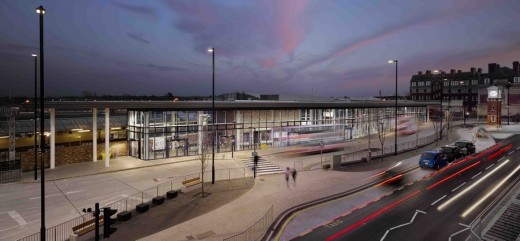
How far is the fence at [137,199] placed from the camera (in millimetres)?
14742

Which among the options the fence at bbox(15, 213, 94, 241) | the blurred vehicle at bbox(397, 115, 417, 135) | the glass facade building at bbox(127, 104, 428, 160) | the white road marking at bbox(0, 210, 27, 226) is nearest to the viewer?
the fence at bbox(15, 213, 94, 241)

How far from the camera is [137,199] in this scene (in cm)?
2017

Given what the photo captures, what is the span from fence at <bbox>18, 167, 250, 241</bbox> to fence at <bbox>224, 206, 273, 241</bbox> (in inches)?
293

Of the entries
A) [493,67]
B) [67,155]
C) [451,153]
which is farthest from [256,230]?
[493,67]

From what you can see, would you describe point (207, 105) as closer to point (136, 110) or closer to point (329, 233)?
point (136, 110)

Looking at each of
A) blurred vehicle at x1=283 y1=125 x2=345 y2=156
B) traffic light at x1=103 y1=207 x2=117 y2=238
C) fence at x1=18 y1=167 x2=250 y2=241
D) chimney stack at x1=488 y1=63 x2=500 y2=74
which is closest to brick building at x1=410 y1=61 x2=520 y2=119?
chimney stack at x1=488 y1=63 x2=500 y2=74

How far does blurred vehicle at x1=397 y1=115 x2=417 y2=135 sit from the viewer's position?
199ft

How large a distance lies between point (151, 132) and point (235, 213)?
65.0ft

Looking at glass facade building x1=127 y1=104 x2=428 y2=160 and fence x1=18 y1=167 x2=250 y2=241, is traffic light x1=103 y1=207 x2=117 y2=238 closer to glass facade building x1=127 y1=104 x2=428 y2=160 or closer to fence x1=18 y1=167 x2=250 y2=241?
fence x1=18 y1=167 x2=250 y2=241

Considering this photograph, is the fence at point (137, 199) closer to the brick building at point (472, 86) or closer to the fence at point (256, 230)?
the fence at point (256, 230)

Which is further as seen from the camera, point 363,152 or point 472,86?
point 472,86

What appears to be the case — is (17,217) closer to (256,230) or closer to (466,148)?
(256,230)

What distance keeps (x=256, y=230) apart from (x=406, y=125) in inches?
2283

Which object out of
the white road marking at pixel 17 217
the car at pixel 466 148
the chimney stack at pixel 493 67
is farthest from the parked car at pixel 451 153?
the chimney stack at pixel 493 67
